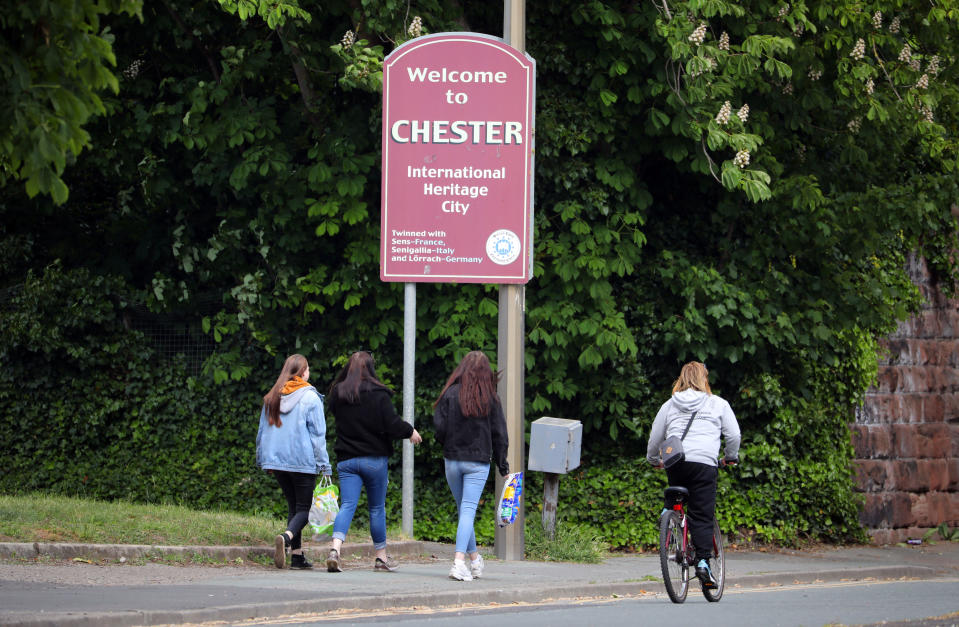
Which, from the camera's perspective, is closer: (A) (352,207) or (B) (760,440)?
(A) (352,207)

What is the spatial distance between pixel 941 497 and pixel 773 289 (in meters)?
4.71

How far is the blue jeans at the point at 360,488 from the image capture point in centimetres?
1095

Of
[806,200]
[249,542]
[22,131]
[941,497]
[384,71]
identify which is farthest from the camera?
[941,497]

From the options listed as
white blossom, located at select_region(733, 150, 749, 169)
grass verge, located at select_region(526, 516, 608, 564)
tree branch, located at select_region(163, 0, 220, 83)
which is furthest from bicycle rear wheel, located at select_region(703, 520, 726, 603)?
tree branch, located at select_region(163, 0, 220, 83)

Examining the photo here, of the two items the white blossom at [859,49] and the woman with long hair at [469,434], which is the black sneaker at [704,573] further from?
the white blossom at [859,49]

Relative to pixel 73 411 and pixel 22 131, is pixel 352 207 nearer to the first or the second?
pixel 73 411

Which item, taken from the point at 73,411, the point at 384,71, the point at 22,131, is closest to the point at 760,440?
the point at 384,71

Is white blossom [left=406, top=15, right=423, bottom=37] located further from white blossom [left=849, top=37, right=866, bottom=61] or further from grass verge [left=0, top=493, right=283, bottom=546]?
grass verge [left=0, top=493, right=283, bottom=546]

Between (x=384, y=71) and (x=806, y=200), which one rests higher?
(x=384, y=71)

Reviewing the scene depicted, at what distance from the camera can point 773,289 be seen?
15.2 metres

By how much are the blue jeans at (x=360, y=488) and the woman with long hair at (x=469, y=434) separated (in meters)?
A: 0.58

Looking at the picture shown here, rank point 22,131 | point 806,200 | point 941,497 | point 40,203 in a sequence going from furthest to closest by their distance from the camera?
1. point 941,497
2. point 40,203
3. point 806,200
4. point 22,131

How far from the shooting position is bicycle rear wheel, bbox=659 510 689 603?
32.0 ft

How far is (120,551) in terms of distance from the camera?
10703 millimetres
